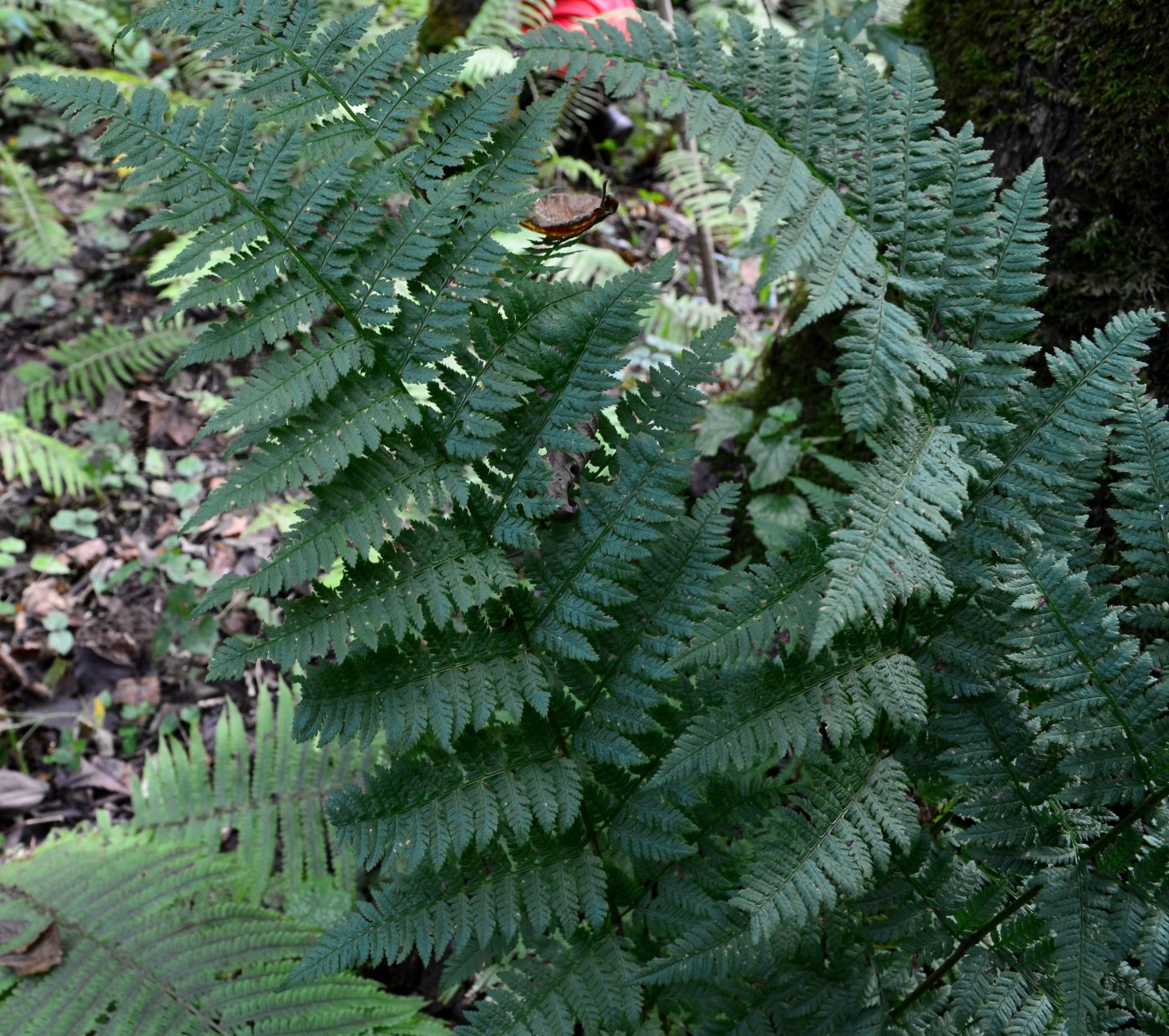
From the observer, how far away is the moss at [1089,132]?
6.36 feet

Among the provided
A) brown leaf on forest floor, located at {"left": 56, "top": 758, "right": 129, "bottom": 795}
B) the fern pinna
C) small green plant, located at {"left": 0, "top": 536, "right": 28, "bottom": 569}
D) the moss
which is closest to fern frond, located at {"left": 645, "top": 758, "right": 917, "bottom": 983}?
the fern pinna

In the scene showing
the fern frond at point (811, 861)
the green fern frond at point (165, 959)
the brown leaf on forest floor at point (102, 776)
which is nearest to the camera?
the fern frond at point (811, 861)

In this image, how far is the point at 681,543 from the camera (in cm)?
166

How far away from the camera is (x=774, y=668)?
1.49 metres

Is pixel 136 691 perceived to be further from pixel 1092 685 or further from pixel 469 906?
pixel 1092 685

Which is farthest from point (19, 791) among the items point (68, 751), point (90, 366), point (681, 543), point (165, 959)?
point (681, 543)

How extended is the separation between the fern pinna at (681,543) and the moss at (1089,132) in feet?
1.97

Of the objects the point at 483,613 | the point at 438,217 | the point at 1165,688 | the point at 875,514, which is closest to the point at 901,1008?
the point at 1165,688

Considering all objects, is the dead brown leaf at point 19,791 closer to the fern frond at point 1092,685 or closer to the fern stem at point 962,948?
the fern stem at point 962,948

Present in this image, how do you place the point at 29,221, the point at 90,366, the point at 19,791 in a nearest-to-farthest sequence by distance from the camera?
the point at 19,791, the point at 90,366, the point at 29,221

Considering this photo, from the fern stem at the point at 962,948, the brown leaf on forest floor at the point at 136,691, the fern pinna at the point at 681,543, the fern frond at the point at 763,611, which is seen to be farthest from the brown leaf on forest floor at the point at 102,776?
the fern stem at the point at 962,948

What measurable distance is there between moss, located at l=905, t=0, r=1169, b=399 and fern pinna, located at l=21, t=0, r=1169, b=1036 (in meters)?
0.60

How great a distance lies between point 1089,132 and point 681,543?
1.40 m

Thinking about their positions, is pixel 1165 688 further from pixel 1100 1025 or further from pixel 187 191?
pixel 187 191
